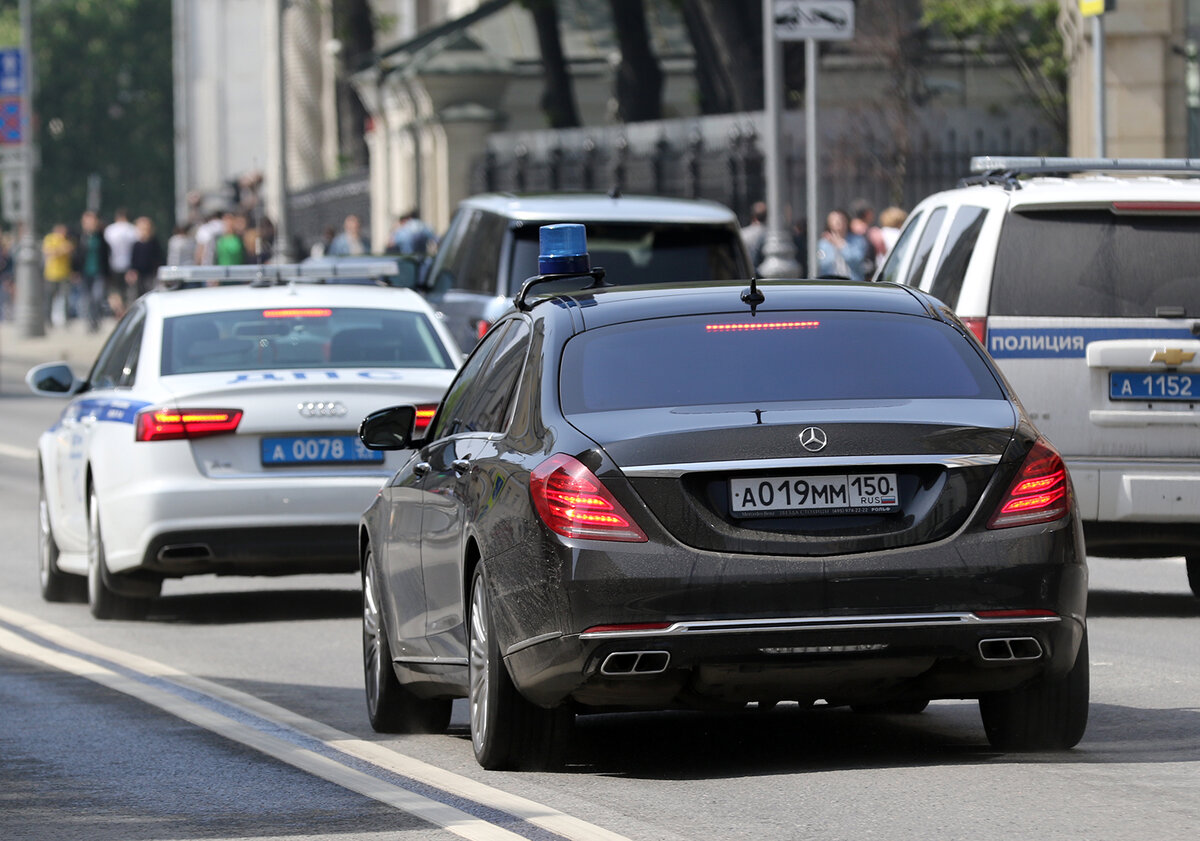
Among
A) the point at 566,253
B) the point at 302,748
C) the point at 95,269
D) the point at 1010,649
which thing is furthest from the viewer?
the point at 95,269

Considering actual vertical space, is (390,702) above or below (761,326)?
below

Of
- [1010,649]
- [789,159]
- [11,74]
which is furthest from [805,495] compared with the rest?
[11,74]

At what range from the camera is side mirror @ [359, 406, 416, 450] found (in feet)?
29.9

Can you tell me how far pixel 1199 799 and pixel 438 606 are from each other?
8.03 ft

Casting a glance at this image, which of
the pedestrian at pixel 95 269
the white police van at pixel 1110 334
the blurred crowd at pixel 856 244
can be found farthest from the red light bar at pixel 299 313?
the pedestrian at pixel 95 269

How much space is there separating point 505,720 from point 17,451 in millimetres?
17038

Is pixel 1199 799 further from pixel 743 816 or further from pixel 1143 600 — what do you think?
pixel 1143 600

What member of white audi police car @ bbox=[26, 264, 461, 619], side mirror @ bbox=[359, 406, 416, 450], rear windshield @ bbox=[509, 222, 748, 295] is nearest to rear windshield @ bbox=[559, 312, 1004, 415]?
side mirror @ bbox=[359, 406, 416, 450]

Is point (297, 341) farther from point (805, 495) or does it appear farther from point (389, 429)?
point (805, 495)

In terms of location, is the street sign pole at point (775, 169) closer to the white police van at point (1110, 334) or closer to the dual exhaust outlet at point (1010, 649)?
the white police van at point (1110, 334)

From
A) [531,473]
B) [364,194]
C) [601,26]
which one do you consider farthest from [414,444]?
[601,26]

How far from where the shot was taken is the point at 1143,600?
504 inches

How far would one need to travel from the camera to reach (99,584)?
41.7 feet

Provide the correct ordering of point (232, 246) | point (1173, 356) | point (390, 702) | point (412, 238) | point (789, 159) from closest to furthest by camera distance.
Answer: point (390, 702) < point (1173, 356) < point (789, 159) < point (412, 238) < point (232, 246)
